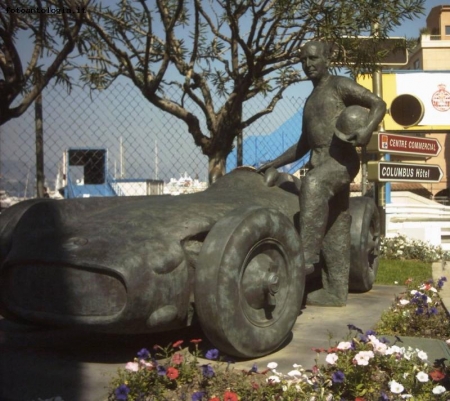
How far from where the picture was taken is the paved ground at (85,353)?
9.14 feet

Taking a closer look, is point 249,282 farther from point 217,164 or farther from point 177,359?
point 217,164

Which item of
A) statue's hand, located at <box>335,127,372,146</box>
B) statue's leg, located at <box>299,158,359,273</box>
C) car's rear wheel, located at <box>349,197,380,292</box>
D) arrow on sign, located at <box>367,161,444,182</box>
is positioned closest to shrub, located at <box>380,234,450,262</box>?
arrow on sign, located at <box>367,161,444,182</box>

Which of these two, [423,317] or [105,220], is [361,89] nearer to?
[423,317]

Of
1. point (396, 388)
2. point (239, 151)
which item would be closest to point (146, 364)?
point (396, 388)

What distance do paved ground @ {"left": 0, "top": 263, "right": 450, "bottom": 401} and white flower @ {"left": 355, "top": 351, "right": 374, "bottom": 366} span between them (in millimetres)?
502

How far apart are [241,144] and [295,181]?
225 cm

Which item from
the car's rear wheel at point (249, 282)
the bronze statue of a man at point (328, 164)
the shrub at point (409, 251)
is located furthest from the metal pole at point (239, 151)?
the car's rear wheel at point (249, 282)

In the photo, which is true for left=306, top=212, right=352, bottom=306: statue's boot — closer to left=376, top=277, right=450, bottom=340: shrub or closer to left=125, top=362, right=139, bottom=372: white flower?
left=376, top=277, right=450, bottom=340: shrub

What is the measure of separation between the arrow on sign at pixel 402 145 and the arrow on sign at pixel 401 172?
0.25 m

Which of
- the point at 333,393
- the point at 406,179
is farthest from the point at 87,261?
the point at 406,179

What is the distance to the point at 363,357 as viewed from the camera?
8.91 ft

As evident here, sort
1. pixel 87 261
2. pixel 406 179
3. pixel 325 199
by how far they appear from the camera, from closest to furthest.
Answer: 1. pixel 87 261
2. pixel 325 199
3. pixel 406 179

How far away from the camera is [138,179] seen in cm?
570

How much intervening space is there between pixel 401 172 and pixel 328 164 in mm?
4605
